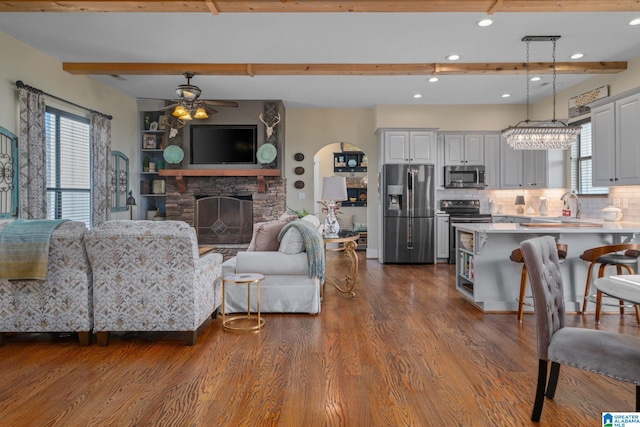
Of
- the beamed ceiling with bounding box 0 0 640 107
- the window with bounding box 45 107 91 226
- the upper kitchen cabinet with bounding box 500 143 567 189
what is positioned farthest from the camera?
the upper kitchen cabinet with bounding box 500 143 567 189

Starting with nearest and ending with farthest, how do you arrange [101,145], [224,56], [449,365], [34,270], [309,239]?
[449,365] → [34,270] → [309,239] → [224,56] → [101,145]

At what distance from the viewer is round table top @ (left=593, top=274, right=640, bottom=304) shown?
5.54 feet

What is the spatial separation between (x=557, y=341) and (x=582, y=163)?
5273 millimetres

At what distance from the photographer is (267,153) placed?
23.5ft

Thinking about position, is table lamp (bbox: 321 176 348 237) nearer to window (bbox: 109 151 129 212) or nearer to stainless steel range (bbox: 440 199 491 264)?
stainless steel range (bbox: 440 199 491 264)

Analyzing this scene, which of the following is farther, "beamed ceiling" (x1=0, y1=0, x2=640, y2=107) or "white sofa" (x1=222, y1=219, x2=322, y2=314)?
"white sofa" (x1=222, y1=219, x2=322, y2=314)

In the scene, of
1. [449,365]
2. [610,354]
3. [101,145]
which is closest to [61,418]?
[449,365]

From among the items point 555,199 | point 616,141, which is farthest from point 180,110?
Answer: point 555,199

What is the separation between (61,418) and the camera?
2.08 metres

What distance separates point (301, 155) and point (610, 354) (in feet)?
21.4

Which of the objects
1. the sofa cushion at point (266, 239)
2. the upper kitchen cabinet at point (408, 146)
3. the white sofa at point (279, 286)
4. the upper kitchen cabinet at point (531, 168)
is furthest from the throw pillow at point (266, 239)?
the upper kitchen cabinet at point (531, 168)

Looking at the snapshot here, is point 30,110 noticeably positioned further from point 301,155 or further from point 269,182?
point 301,155

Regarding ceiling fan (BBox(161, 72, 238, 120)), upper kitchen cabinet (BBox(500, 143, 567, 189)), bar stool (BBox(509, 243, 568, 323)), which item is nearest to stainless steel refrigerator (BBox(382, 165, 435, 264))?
upper kitchen cabinet (BBox(500, 143, 567, 189))

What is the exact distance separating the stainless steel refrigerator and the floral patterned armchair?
181 inches
